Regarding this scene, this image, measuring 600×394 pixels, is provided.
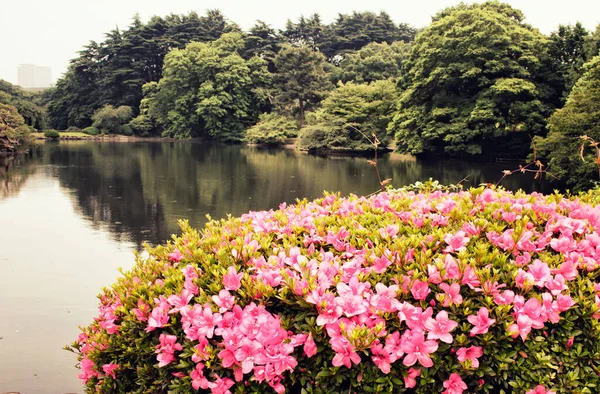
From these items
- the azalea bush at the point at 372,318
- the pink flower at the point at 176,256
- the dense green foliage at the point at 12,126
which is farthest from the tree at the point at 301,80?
the azalea bush at the point at 372,318

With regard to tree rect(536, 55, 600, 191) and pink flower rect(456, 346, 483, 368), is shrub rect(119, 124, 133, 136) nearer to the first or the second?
tree rect(536, 55, 600, 191)

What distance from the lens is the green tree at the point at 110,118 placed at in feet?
147

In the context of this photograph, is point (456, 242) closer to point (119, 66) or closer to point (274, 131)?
point (274, 131)

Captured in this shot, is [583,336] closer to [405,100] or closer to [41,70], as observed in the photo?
[405,100]

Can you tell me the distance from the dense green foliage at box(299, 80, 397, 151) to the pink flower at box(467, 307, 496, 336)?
29618mm

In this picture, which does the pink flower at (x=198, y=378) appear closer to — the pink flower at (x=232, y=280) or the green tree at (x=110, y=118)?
the pink flower at (x=232, y=280)

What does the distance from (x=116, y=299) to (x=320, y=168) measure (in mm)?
19648

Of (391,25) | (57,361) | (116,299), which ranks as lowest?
(57,361)

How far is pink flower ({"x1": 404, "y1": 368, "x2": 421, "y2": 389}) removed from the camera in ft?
5.23

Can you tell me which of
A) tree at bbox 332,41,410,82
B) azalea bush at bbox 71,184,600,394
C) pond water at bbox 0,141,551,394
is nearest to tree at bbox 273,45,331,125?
tree at bbox 332,41,410,82

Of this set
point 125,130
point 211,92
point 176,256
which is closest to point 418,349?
point 176,256

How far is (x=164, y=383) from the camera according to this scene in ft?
6.03

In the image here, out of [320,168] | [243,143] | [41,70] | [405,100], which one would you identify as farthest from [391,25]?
[41,70]

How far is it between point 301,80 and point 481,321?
133 feet
